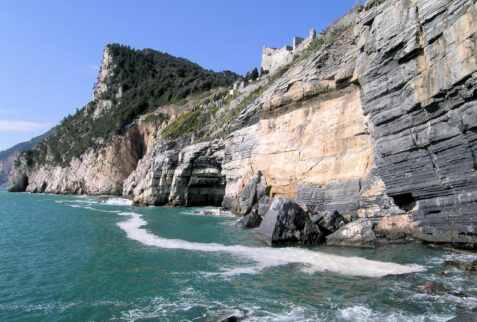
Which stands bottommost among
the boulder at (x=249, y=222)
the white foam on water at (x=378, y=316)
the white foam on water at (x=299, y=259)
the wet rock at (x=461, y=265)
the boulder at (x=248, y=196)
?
the white foam on water at (x=378, y=316)

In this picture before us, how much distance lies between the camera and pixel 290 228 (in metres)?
17.0

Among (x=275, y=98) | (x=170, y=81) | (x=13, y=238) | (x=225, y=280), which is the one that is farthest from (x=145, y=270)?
(x=170, y=81)

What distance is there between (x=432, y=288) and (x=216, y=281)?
6610mm

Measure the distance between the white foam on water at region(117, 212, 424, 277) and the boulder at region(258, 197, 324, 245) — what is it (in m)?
1.08

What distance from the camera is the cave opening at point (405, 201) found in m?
15.8

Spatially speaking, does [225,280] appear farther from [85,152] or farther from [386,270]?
[85,152]

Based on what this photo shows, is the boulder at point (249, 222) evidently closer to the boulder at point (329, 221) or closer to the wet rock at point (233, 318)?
the boulder at point (329, 221)

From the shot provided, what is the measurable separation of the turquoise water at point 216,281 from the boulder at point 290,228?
849 mm

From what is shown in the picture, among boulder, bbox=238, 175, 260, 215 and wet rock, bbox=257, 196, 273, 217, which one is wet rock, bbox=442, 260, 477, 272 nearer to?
wet rock, bbox=257, 196, 273, 217

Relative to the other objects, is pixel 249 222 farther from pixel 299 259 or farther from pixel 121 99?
pixel 121 99

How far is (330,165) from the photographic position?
72.2 feet

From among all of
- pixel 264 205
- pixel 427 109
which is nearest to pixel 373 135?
pixel 427 109

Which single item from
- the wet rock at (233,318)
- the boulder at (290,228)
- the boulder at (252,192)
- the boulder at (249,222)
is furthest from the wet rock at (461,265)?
the boulder at (252,192)

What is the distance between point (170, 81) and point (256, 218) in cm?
7501
